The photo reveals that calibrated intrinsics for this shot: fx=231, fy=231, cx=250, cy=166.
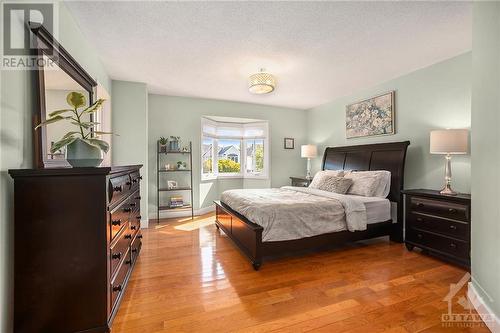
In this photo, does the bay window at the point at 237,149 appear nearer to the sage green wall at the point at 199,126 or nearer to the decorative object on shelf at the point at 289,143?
the sage green wall at the point at 199,126

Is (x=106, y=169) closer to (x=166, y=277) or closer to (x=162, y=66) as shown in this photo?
(x=166, y=277)

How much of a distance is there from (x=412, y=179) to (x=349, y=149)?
3.81ft

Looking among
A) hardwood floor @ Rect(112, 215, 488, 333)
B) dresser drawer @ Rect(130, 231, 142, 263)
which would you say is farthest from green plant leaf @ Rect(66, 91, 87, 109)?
hardwood floor @ Rect(112, 215, 488, 333)

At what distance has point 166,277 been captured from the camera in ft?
7.39

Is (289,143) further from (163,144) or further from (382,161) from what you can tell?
(163,144)

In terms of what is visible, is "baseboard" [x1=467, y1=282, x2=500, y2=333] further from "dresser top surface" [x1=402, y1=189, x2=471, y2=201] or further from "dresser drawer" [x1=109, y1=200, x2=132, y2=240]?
"dresser drawer" [x1=109, y1=200, x2=132, y2=240]

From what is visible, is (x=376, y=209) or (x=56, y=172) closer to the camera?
(x=56, y=172)

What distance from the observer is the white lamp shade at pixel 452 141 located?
8.34 ft

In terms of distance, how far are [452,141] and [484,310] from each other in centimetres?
171

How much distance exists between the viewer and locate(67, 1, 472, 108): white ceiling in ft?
6.59

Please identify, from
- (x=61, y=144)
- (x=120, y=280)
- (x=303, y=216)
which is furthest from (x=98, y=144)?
(x=303, y=216)

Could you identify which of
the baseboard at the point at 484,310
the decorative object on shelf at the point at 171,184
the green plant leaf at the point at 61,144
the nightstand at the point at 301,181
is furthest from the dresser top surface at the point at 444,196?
the decorative object on shelf at the point at 171,184

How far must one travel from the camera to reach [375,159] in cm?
373

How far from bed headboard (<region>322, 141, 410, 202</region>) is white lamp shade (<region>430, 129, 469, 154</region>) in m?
0.67
